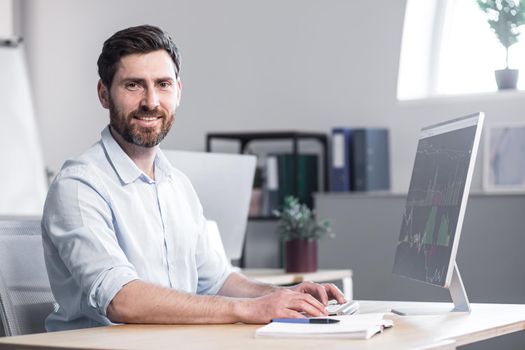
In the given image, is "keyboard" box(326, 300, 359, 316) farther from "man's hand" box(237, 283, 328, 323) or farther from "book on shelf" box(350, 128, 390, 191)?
"book on shelf" box(350, 128, 390, 191)

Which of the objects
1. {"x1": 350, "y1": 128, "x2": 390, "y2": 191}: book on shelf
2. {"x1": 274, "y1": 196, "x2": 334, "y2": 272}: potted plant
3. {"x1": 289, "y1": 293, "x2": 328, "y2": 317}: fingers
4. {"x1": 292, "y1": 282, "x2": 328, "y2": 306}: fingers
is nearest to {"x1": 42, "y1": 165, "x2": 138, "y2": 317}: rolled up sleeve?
{"x1": 289, "y1": 293, "x2": 328, "y2": 317}: fingers

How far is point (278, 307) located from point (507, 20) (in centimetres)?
356

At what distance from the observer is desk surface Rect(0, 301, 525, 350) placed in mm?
1789

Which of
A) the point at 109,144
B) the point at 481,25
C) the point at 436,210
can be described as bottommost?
the point at 436,210

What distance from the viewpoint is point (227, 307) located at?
2.13 m

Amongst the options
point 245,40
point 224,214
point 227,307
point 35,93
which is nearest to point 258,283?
point 227,307

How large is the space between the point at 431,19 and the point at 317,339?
162 inches

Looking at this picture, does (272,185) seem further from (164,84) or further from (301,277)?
(164,84)

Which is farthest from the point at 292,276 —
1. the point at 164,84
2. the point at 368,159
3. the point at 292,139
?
the point at 164,84

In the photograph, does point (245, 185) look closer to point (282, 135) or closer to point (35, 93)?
point (282, 135)

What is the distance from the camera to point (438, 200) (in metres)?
2.32

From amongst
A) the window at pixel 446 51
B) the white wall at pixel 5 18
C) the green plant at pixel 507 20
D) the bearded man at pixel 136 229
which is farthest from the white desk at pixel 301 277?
the white wall at pixel 5 18

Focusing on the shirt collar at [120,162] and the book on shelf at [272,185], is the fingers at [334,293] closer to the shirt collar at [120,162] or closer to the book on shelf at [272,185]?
the shirt collar at [120,162]

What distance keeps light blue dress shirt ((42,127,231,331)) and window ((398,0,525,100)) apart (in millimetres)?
3284
